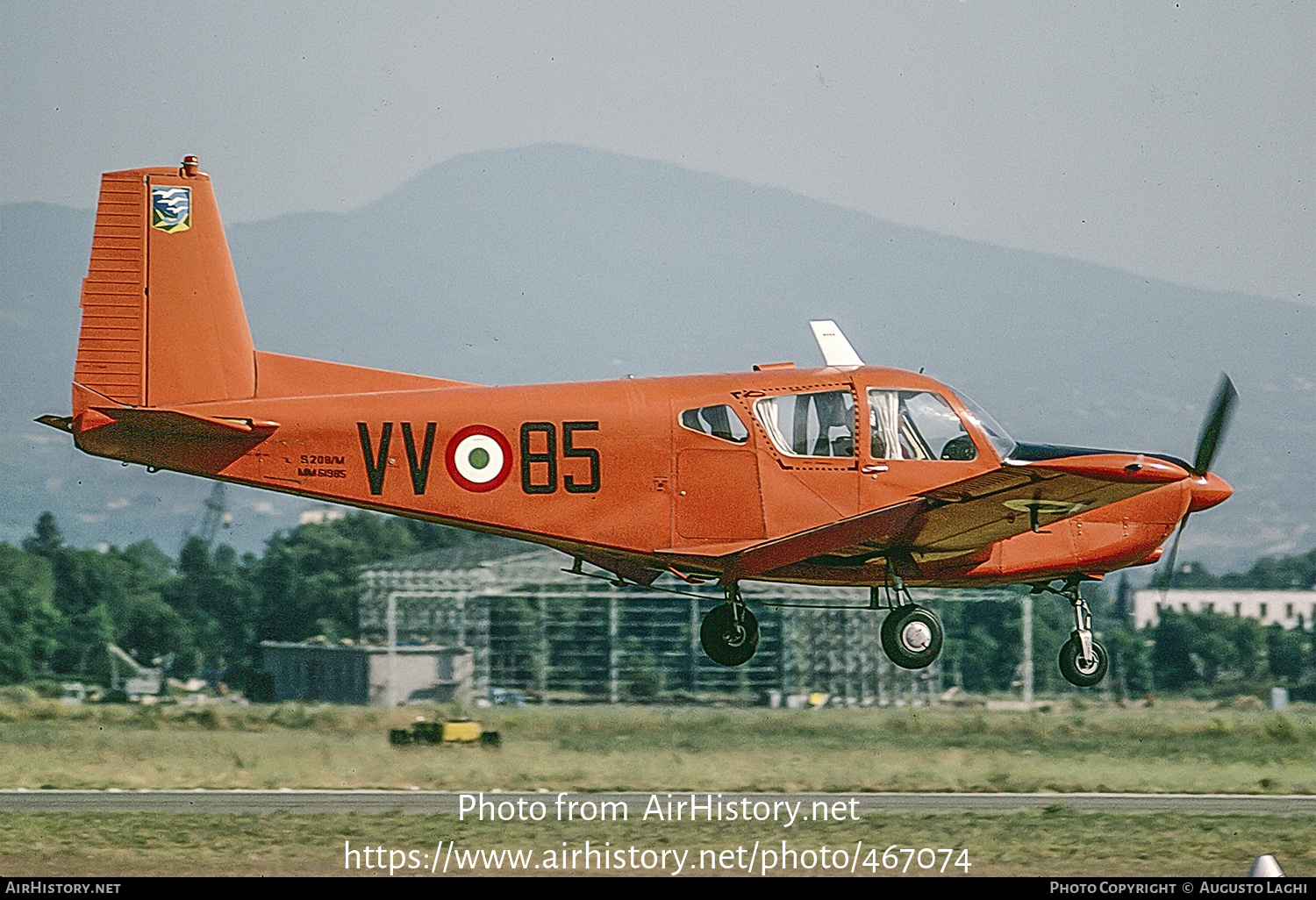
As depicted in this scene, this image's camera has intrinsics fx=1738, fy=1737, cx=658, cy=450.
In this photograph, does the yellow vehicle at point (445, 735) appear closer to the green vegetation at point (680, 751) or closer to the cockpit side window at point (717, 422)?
the green vegetation at point (680, 751)

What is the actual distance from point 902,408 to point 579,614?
36984mm

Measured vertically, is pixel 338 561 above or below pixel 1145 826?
above

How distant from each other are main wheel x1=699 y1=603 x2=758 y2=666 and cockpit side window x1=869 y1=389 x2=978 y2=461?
6.79 feet

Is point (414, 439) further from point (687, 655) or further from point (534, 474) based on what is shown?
point (687, 655)

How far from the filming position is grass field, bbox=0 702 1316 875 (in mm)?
19656

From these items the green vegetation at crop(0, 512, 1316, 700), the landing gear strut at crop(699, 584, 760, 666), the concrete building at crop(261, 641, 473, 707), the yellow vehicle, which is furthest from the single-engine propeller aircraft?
the concrete building at crop(261, 641, 473, 707)

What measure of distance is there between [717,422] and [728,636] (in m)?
2.15

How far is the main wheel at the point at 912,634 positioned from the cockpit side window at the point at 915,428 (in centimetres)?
146

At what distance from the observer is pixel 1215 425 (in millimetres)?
15922

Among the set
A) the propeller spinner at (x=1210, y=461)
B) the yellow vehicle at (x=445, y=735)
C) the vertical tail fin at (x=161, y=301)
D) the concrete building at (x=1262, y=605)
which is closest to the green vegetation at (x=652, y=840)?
the propeller spinner at (x=1210, y=461)

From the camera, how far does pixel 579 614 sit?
171ft

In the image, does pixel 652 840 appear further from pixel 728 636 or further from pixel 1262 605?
pixel 1262 605

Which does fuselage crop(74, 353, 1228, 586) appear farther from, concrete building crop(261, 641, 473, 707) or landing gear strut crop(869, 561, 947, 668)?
concrete building crop(261, 641, 473, 707)

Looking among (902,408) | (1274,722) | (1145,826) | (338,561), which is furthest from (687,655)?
(902,408)
